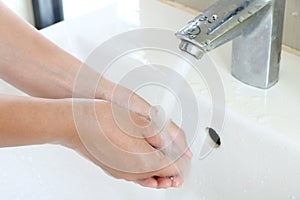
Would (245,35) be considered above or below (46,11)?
above

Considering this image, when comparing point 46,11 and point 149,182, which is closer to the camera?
point 149,182

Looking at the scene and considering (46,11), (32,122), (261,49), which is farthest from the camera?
(46,11)

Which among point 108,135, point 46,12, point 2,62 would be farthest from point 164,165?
point 46,12

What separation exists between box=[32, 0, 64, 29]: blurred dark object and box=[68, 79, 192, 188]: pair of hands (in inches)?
16.7

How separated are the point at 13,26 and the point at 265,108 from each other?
0.95ft

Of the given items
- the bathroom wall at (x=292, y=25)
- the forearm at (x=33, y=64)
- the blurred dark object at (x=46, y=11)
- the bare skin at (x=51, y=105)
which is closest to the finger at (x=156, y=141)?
the bare skin at (x=51, y=105)

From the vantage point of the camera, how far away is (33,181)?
27.7 inches

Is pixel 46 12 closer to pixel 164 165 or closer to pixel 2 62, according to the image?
pixel 2 62

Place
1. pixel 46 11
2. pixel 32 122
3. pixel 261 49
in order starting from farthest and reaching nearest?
pixel 46 11 < pixel 261 49 < pixel 32 122

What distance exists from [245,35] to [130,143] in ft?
0.60

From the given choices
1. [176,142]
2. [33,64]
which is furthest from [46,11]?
[176,142]

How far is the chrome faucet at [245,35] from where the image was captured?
0.58 metres

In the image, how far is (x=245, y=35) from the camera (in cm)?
63

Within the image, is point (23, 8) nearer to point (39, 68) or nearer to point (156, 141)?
point (39, 68)
